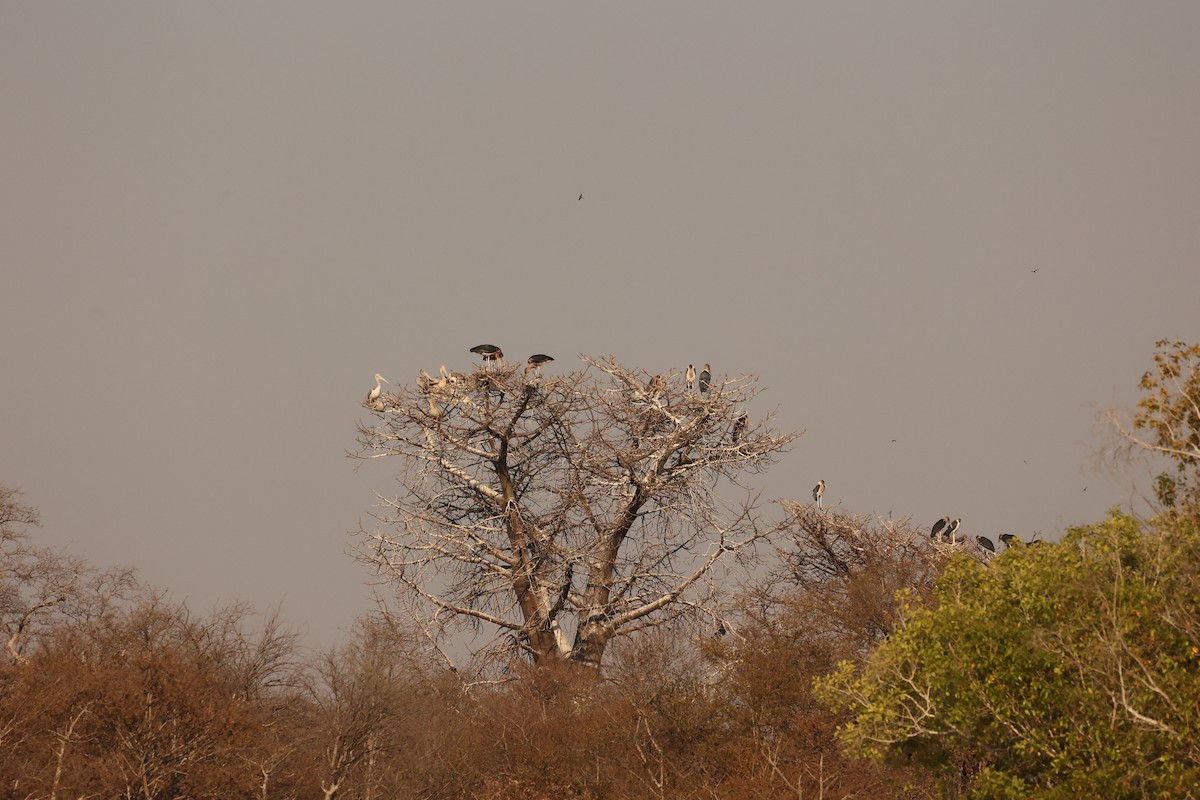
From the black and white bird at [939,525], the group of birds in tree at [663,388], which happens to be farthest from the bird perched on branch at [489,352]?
the black and white bird at [939,525]

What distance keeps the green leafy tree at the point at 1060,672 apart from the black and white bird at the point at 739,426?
64.8 feet

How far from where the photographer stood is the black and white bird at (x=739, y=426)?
128 ft

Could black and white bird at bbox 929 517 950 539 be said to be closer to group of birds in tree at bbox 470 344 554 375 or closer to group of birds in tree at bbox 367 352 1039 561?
group of birds in tree at bbox 367 352 1039 561

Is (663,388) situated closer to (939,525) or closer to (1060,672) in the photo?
(939,525)

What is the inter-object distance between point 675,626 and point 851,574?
600cm

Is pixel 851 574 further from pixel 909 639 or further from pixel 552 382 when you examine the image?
pixel 909 639

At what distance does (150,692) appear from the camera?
26812 millimetres

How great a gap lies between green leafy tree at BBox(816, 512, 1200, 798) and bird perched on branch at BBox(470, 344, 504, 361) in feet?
67.0

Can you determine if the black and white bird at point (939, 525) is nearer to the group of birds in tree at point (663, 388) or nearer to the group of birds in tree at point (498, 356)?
the group of birds in tree at point (663, 388)

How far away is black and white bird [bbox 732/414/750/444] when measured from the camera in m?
38.9

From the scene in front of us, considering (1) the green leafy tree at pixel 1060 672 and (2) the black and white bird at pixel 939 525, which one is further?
(2) the black and white bird at pixel 939 525

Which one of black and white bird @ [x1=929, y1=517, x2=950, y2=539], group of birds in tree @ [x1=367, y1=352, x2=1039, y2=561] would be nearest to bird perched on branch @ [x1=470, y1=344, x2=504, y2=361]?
group of birds in tree @ [x1=367, y1=352, x2=1039, y2=561]

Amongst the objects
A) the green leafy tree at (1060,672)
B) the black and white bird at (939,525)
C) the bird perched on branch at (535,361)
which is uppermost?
the bird perched on branch at (535,361)

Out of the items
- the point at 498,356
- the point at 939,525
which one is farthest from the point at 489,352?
Result: the point at 939,525
